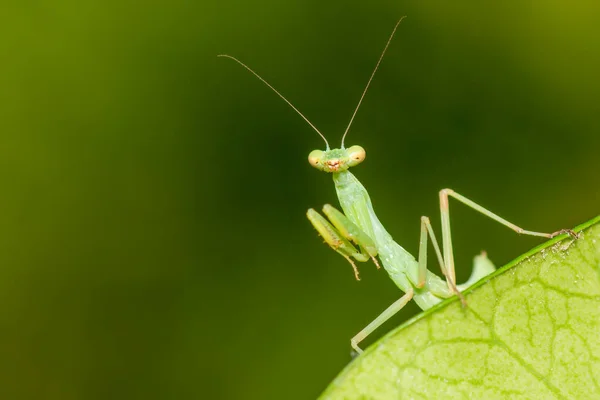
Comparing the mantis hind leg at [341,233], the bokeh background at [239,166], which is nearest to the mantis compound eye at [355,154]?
the mantis hind leg at [341,233]

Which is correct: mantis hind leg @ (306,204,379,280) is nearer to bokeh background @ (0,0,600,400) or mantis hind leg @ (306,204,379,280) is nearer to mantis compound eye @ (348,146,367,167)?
mantis compound eye @ (348,146,367,167)

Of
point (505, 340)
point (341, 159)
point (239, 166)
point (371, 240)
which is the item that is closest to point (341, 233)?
point (371, 240)

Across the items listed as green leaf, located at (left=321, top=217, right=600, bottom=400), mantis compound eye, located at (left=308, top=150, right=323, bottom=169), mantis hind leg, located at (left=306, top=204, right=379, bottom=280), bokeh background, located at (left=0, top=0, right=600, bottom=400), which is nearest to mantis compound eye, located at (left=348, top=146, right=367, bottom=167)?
mantis compound eye, located at (left=308, top=150, right=323, bottom=169)

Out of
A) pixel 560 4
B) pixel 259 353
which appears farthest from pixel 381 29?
pixel 259 353

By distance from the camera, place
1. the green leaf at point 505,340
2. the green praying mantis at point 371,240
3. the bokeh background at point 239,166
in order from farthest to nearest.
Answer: the bokeh background at point 239,166 < the green praying mantis at point 371,240 < the green leaf at point 505,340

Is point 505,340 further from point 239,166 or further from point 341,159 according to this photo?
point 239,166

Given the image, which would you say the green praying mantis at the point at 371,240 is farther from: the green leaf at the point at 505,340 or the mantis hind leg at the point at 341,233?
the green leaf at the point at 505,340
